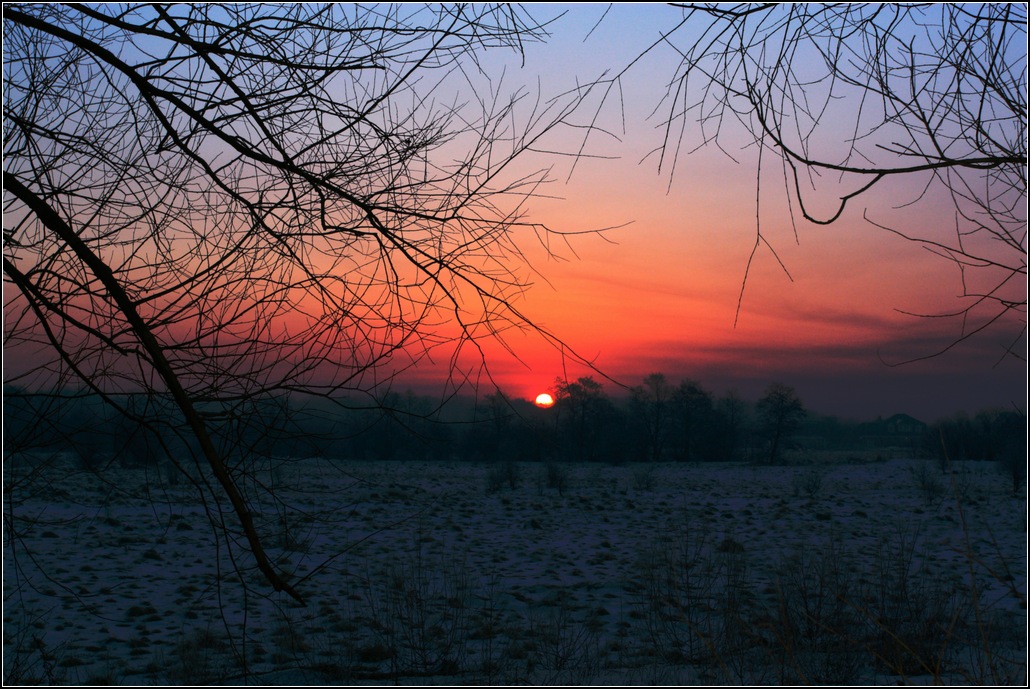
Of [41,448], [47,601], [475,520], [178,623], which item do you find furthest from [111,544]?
[41,448]

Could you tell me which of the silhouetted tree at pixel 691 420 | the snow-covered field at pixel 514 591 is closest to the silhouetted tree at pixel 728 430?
the silhouetted tree at pixel 691 420

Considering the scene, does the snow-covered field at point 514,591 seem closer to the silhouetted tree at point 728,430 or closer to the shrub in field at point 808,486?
the shrub in field at point 808,486

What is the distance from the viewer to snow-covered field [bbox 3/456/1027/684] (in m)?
5.37

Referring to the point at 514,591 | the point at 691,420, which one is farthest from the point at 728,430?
the point at 514,591

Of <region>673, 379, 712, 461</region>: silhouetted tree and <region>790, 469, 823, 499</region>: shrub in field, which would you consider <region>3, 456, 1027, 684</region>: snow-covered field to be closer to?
<region>790, 469, 823, 499</region>: shrub in field

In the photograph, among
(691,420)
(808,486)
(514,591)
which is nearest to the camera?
(514,591)

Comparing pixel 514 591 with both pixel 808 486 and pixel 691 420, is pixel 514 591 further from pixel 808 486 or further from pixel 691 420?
pixel 691 420

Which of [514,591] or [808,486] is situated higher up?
[808,486]

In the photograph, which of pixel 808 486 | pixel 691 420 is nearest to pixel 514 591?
pixel 808 486

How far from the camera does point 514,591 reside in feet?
34.6

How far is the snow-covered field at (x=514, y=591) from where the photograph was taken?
5367 millimetres

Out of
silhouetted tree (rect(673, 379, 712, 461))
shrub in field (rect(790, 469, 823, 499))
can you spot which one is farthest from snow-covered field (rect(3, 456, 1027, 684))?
silhouetted tree (rect(673, 379, 712, 461))

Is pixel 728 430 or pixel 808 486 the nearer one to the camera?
pixel 808 486

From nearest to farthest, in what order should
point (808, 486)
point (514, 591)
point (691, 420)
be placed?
point (514, 591), point (808, 486), point (691, 420)
